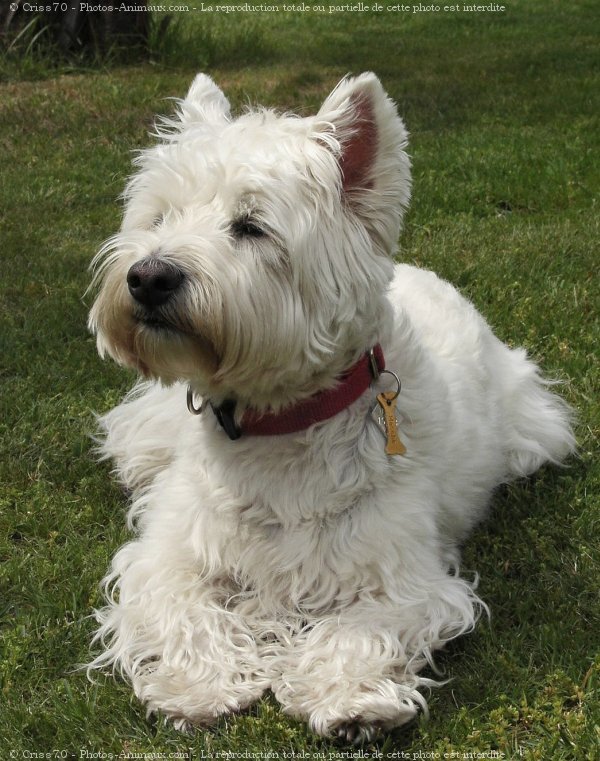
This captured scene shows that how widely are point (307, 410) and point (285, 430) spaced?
10 centimetres

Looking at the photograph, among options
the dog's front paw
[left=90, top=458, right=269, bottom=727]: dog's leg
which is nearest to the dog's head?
[left=90, top=458, right=269, bottom=727]: dog's leg

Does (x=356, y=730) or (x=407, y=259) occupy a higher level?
(x=356, y=730)

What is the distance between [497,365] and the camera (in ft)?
14.9

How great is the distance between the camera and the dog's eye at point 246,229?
9.99ft

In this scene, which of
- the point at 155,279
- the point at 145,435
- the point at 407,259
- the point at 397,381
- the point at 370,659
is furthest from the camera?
the point at 407,259

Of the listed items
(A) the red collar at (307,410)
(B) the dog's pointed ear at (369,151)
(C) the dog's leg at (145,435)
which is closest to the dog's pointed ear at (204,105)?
(B) the dog's pointed ear at (369,151)

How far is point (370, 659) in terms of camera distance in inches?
Answer: 122

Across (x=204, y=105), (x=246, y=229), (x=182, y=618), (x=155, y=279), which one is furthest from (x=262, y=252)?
(x=182, y=618)

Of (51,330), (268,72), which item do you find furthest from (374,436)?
(268,72)

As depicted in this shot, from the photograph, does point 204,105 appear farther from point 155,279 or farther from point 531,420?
point 531,420

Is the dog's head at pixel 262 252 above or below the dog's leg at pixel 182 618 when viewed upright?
above

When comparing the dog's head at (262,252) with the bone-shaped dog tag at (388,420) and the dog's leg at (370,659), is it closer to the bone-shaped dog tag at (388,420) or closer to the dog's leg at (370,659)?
the bone-shaped dog tag at (388,420)

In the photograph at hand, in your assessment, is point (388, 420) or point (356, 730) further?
point (388, 420)

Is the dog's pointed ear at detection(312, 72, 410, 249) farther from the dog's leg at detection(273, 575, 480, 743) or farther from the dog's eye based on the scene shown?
the dog's leg at detection(273, 575, 480, 743)
